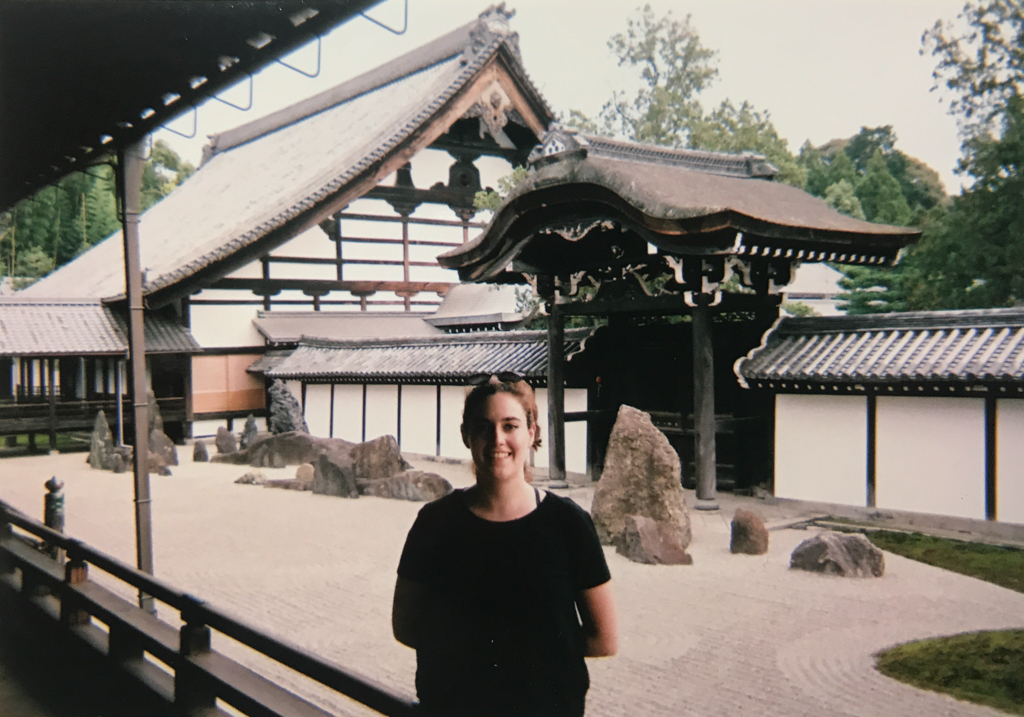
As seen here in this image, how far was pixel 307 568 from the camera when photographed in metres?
8.03

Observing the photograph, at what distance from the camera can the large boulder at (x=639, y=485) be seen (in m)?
8.50

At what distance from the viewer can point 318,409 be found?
17.8 metres

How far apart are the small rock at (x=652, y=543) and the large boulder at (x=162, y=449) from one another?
996 centimetres

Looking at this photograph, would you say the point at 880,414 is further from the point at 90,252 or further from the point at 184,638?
the point at 90,252

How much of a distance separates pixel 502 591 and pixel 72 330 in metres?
17.3

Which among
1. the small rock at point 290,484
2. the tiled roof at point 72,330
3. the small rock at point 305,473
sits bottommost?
the small rock at point 290,484

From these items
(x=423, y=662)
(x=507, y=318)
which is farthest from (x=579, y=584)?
(x=507, y=318)

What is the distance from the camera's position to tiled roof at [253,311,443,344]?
1881 cm

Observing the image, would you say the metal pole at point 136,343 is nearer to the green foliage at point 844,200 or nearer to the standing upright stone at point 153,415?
the standing upright stone at point 153,415

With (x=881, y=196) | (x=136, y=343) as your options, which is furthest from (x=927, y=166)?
(x=136, y=343)

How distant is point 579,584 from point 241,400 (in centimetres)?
1805

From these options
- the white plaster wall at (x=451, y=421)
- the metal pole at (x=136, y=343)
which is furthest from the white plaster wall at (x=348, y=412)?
the metal pole at (x=136, y=343)

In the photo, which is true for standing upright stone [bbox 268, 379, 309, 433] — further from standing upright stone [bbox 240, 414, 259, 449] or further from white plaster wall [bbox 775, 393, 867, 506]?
white plaster wall [bbox 775, 393, 867, 506]

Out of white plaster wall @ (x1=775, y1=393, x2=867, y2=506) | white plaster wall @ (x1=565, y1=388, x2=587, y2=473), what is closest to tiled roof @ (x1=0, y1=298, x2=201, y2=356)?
white plaster wall @ (x1=565, y1=388, x2=587, y2=473)
